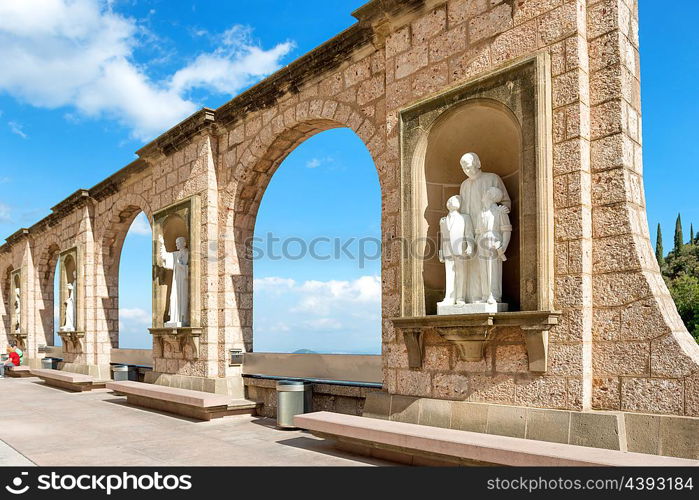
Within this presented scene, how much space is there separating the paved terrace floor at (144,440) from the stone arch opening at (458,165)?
1782 millimetres

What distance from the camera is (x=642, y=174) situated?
4.26 metres

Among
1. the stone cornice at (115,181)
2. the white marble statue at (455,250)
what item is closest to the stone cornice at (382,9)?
the white marble statue at (455,250)

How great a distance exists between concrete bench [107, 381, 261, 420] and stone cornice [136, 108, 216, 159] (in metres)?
3.64

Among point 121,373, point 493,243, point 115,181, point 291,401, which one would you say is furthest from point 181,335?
point 493,243

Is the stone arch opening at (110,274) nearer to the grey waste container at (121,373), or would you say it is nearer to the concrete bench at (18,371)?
the grey waste container at (121,373)

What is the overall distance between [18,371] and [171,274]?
895 centimetres

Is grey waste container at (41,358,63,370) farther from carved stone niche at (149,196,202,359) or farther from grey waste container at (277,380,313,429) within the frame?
grey waste container at (277,380,313,429)

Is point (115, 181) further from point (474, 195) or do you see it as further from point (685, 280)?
point (685, 280)

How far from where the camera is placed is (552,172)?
4297 millimetres

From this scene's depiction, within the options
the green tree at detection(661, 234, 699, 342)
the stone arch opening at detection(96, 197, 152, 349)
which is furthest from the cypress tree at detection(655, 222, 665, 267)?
the stone arch opening at detection(96, 197, 152, 349)

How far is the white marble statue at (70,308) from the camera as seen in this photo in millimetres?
13070

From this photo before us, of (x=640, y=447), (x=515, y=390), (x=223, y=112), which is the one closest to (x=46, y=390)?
(x=223, y=112)
